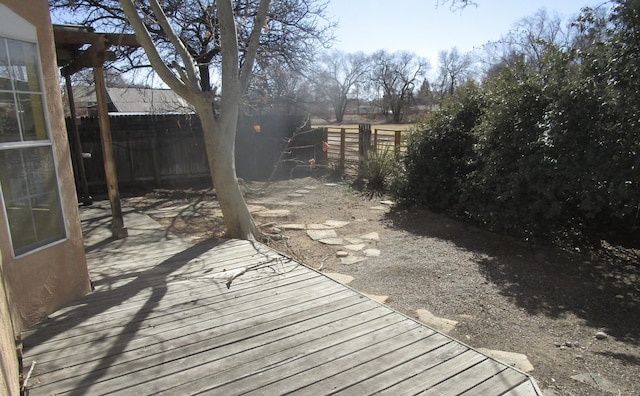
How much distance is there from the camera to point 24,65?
2.93 meters

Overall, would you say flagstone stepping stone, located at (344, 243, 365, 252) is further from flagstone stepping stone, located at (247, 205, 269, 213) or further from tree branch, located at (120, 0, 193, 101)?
tree branch, located at (120, 0, 193, 101)

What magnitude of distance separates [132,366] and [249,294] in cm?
122

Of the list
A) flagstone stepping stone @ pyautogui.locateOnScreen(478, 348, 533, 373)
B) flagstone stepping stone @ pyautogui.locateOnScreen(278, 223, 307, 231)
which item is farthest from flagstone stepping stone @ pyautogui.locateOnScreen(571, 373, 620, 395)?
flagstone stepping stone @ pyautogui.locateOnScreen(278, 223, 307, 231)

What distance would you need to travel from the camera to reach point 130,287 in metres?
3.71

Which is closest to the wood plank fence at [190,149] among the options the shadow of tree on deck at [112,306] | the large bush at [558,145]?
the large bush at [558,145]

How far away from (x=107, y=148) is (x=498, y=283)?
5119mm

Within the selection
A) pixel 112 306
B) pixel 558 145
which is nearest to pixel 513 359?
pixel 558 145

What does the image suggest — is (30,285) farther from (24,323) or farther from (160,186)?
(160,186)

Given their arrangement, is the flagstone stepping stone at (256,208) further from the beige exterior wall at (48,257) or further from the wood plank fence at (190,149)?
the beige exterior wall at (48,257)

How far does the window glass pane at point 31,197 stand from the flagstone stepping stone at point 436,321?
3.15 m

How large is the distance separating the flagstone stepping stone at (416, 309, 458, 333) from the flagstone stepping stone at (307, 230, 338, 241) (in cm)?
267

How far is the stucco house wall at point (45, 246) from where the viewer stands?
8.94 ft

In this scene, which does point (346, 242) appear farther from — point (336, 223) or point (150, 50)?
point (150, 50)

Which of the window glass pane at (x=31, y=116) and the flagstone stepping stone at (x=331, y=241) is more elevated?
the window glass pane at (x=31, y=116)
